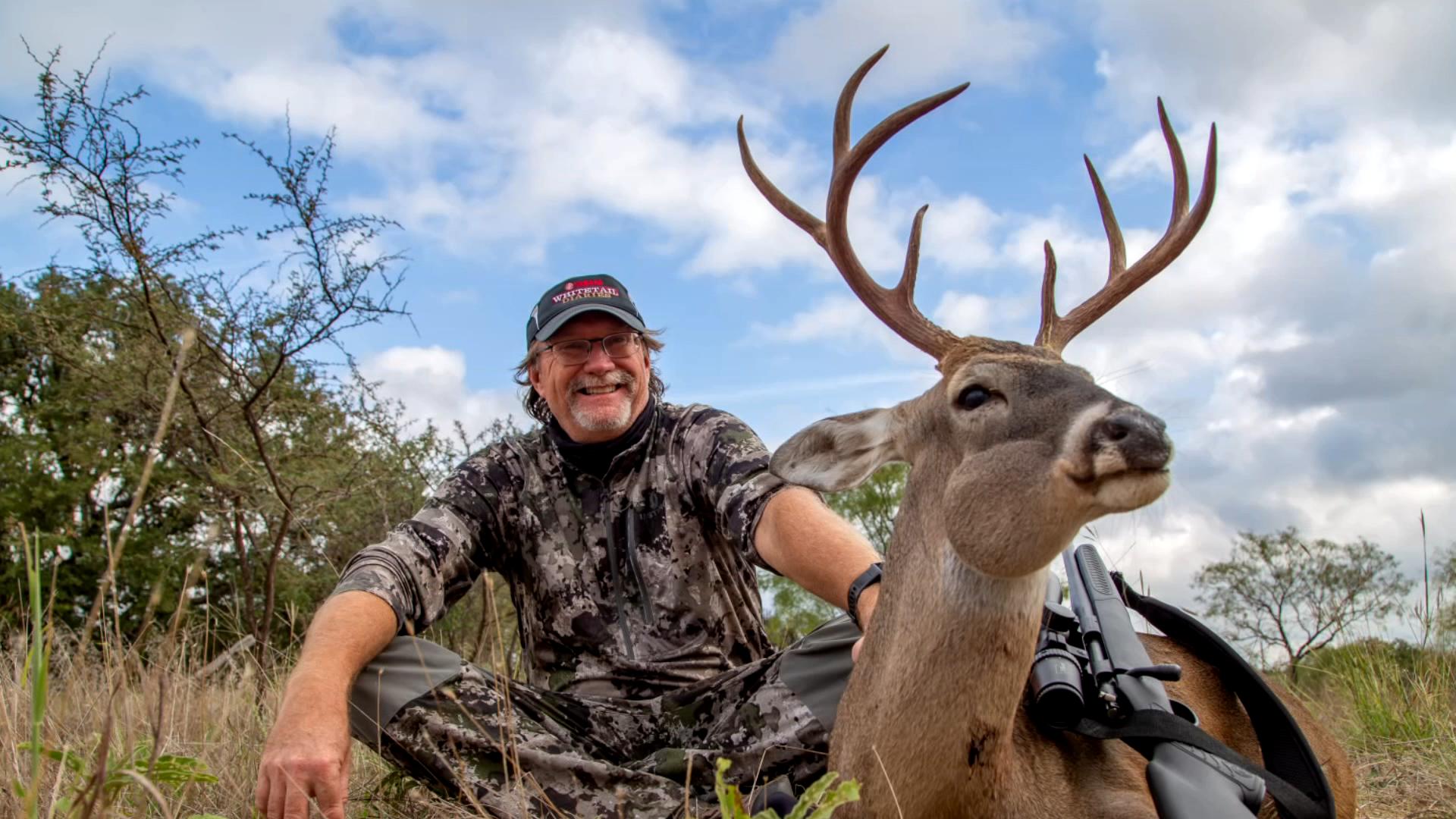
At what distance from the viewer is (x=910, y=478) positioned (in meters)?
3.73

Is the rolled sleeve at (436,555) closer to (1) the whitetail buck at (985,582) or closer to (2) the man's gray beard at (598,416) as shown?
(2) the man's gray beard at (598,416)

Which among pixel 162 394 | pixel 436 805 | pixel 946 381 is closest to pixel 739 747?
pixel 436 805

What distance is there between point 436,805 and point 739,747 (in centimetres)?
118

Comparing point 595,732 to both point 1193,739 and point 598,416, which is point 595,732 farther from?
point 1193,739

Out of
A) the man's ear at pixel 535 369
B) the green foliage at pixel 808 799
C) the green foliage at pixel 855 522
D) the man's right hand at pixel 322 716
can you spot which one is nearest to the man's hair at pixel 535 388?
the man's ear at pixel 535 369

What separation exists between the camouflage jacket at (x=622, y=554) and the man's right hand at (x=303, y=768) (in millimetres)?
1287

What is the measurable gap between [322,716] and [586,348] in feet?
7.56

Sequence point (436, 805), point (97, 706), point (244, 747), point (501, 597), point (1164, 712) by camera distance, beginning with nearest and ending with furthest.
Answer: point (1164, 712) < point (436, 805) < point (244, 747) < point (97, 706) < point (501, 597)

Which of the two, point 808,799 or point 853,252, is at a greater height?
point 853,252

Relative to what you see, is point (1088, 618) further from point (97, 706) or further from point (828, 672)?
point (97, 706)

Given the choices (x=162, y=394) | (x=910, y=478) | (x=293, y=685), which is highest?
(x=162, y=394)

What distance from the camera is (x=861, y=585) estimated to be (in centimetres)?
411

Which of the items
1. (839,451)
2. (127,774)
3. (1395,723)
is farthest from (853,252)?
(1395,723)

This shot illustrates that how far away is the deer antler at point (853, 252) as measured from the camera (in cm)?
408
